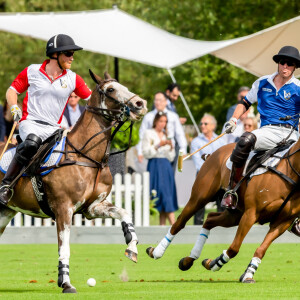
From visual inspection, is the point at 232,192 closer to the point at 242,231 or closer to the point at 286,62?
the point at 242,231

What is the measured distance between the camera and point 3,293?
410 inches

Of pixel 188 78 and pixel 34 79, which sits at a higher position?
pixel 34 79

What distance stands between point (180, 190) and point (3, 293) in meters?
15.6

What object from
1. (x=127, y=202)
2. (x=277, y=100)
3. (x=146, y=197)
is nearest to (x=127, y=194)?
(x=127, y=202)

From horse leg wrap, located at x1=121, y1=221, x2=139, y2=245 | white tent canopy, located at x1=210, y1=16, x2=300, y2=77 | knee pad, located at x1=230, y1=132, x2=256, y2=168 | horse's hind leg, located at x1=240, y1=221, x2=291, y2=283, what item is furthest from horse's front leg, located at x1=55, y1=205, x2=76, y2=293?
white tent canopy, located at x1=210, y1=16, x2=300, y2=77

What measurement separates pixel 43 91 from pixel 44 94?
38mm

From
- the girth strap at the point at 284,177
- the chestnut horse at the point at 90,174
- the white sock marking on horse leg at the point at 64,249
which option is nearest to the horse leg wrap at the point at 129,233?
the chestnut horse at the point at 90,174

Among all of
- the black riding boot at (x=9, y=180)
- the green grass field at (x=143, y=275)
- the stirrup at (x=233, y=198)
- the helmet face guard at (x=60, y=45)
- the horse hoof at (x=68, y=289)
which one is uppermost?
the helmet face guard at (x=60, y=45)

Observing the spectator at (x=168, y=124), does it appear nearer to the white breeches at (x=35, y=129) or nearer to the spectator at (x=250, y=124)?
the spectator at (x=250, y=124)

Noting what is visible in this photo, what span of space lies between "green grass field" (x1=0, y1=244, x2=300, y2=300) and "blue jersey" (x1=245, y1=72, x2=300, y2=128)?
1.96 meters

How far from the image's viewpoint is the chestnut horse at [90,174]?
10766mm

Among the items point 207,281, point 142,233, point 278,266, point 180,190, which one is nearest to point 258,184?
point 207,281

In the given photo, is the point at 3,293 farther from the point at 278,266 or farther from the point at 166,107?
the point at 166,107

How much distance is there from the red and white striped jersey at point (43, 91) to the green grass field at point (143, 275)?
6.46 feet
